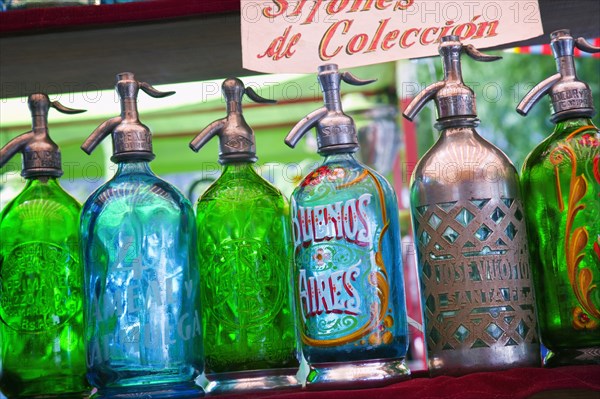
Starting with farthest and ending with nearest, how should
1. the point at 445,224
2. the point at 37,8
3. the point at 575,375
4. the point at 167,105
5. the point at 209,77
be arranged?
1. the point at 167,105
2. the point at 209,77
3. the point at 37,8
4. the point at 445,224
5. the point at 575,375

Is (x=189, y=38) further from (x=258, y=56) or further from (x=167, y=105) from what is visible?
(x=167, y=105)

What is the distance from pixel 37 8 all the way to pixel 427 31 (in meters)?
0.40

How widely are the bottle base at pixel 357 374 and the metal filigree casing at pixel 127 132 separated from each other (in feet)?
0.82

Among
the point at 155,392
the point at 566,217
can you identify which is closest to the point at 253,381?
the point at 155,392

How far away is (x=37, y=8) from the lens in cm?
81

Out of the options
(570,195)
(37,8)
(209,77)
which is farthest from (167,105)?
(570,195)

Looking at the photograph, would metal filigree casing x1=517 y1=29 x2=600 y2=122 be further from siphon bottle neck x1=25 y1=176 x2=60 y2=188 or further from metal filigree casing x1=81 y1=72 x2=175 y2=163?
siphon bottle neck x1=25 y1=176 x2=60 y2=188

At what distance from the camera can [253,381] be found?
70 centimetres

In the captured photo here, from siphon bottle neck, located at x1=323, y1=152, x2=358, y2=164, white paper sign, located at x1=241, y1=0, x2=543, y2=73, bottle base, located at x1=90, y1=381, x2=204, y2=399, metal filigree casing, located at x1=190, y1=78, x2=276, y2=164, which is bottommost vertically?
bottle base, located at x1=90, y1=381, x2=204, y2=399

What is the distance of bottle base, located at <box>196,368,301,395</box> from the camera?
0.69 meters

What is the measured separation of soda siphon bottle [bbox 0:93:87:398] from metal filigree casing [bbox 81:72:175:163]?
0.07 m

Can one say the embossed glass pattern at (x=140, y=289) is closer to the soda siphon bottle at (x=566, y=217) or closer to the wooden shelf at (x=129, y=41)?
the wooden shelf at (x=129, y=41)

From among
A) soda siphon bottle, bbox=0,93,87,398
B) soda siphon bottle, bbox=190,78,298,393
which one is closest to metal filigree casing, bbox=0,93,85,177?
soda siphon bottle, bbox=0,93,87,398

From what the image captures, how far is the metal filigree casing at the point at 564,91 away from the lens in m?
0.72
